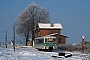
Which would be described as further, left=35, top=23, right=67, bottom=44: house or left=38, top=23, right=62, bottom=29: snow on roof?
left=35, top=23, right=67, bottom=44: house

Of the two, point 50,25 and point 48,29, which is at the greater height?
point 50,25

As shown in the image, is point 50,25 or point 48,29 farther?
point 50,25

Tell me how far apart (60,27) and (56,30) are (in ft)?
5.28

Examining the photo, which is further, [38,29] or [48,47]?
[38,29]

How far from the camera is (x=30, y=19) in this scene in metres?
65.1

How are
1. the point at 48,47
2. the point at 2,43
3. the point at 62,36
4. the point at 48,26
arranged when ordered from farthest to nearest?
1. the point at 2,43
2. the point at 48,26
3. the point at 62,36
4. the point at 48,47

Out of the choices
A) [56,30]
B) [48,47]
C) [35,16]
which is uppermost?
[35,16]

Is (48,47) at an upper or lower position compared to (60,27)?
lower

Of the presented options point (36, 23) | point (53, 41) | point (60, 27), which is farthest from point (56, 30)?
point (53, 41)

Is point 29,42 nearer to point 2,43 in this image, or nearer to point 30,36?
point 30,36

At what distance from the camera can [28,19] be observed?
65.3 meters

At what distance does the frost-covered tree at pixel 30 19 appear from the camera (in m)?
65.3

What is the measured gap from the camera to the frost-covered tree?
6531 cm

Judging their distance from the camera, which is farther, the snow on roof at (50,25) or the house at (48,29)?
the house at (48,29)
